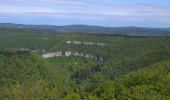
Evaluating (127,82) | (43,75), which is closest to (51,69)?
(43,75)

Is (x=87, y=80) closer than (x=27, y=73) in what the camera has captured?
No

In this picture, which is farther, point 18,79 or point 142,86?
point 18,79

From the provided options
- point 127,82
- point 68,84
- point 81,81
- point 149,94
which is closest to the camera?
point 149,94

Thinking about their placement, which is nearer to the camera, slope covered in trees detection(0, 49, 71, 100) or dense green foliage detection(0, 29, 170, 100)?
dense green foliage detection(0, 29, 170, 100)

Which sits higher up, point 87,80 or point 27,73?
point 27,73

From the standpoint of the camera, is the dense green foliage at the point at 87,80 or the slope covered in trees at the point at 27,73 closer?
the dense green foliage at the point at 87,80

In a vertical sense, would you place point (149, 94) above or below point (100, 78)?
above

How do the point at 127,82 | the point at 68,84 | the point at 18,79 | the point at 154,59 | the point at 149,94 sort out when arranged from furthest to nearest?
the point at 154,59 < the point at 68,84 < the point at 18,79 < the point at 127,82 < the point at 149,94

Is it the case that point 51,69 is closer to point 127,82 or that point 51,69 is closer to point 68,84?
point 68,84

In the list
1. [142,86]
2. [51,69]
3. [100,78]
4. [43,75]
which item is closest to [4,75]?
[43,75]
